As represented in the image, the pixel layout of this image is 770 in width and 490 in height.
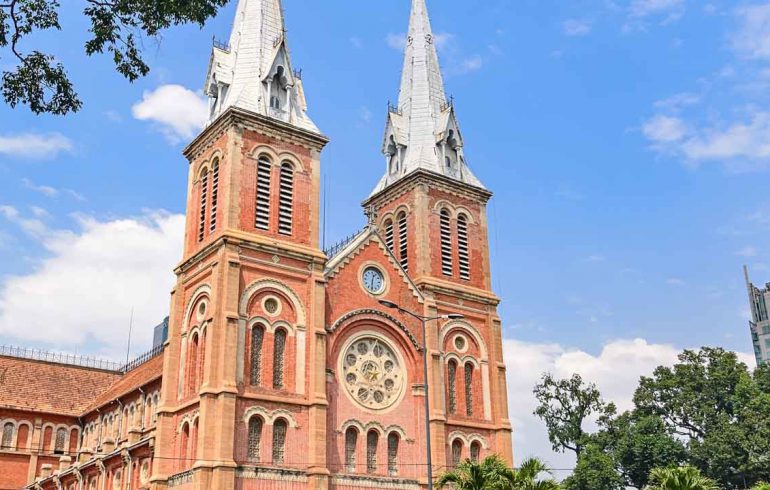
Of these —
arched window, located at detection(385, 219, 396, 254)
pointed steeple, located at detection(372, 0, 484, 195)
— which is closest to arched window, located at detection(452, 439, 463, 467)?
arched window, located at detection(385, 219, 396, 254)

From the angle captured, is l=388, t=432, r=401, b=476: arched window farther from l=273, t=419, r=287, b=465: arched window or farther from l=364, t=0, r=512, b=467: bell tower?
l=273, t=419, r=287, b=465: arched window

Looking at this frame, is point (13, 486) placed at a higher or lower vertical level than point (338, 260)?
lower

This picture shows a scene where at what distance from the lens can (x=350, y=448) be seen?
139 ft

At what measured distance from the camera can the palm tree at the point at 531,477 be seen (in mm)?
31734

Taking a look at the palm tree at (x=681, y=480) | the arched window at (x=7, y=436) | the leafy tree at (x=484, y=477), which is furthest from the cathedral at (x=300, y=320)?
the palm tree at (x=681, y=480)

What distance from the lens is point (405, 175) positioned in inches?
2046

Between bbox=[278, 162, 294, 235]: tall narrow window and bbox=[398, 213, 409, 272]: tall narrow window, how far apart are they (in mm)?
9356

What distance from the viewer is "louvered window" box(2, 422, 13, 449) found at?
57938mm

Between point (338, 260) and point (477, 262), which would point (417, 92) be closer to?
point (477, 262)

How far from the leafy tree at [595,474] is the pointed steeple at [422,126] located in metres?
22.2

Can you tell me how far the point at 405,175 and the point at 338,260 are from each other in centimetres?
924

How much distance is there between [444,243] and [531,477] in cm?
2108

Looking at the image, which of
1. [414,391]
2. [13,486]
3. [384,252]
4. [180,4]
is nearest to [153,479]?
[414,391]

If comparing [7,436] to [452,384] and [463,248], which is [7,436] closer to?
[452,384]
